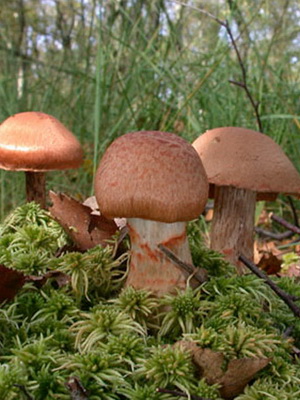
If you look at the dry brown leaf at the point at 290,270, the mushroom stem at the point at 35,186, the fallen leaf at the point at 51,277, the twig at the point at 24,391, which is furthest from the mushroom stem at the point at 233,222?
the twig at the point at 24,391

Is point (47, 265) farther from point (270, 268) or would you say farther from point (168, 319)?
point (270, 268)

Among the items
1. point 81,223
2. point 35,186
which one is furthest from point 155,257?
point 35,186

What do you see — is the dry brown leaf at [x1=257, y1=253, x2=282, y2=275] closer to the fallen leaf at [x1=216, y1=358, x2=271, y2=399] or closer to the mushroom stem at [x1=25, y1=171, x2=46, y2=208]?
the mushroom stem at [x1=25, y1=171, x2=46, y2=208]

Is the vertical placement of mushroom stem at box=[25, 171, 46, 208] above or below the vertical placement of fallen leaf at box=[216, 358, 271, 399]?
above

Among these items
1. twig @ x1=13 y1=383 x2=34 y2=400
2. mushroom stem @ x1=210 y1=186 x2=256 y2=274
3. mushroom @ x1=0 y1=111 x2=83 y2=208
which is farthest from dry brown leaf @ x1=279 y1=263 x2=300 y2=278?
twig @ x1=13 y1=383 x2=34 y2=400

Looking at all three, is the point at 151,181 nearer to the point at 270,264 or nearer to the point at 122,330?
the point at 122,330
